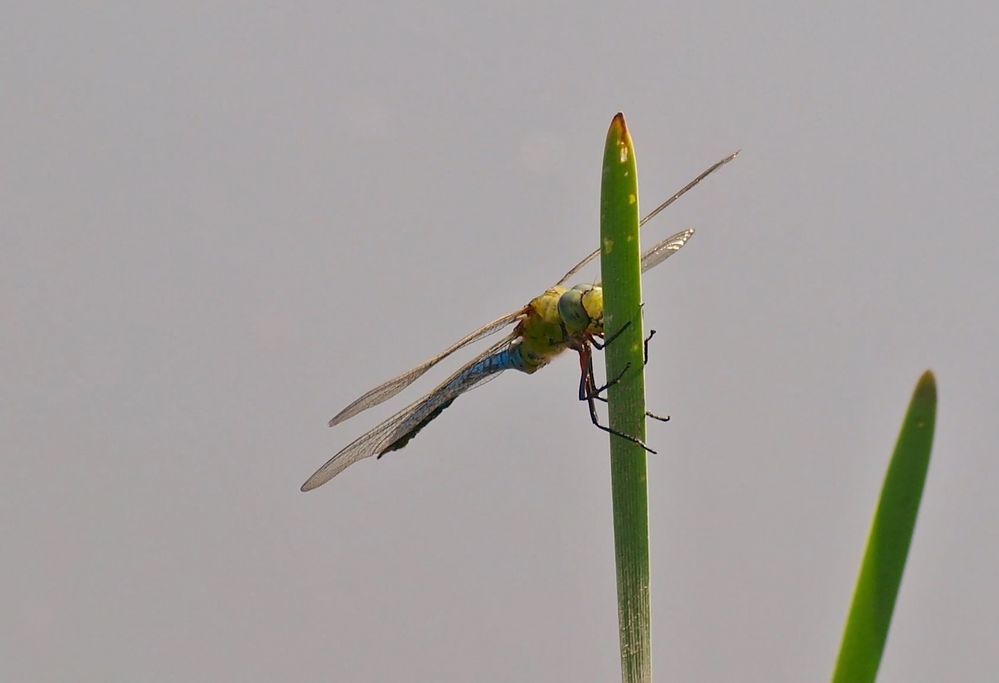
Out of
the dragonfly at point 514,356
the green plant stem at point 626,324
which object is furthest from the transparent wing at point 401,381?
the green plant stem at point 626,324

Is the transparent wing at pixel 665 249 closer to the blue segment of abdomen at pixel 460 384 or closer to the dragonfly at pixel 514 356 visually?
the dragonfly at pixel 514 356

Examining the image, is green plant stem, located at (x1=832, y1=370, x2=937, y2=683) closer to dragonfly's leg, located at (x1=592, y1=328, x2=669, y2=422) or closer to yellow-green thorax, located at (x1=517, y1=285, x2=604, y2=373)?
dragonfly's leg, located at (x1=592, y1=328, x2=669, y2=422)

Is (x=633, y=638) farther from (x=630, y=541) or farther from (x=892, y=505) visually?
(x=892, y=505)

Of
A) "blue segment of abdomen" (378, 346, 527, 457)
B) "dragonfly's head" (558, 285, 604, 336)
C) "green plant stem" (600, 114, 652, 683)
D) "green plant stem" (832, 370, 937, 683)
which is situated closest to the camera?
"green plant stem" (832, 370, 937, 683)

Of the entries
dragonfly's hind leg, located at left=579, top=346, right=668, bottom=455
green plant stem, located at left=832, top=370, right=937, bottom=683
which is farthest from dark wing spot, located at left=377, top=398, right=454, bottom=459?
green plant stem, located at left=832, top=370, right=937, bottom=683

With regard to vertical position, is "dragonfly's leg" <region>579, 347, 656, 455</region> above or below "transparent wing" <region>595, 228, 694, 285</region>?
below

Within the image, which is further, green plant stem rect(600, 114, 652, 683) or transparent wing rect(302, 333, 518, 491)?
transparent wing rect(302, 333, 518, 491)

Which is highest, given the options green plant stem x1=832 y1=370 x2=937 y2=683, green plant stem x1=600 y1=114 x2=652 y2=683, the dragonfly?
the dragonfly
